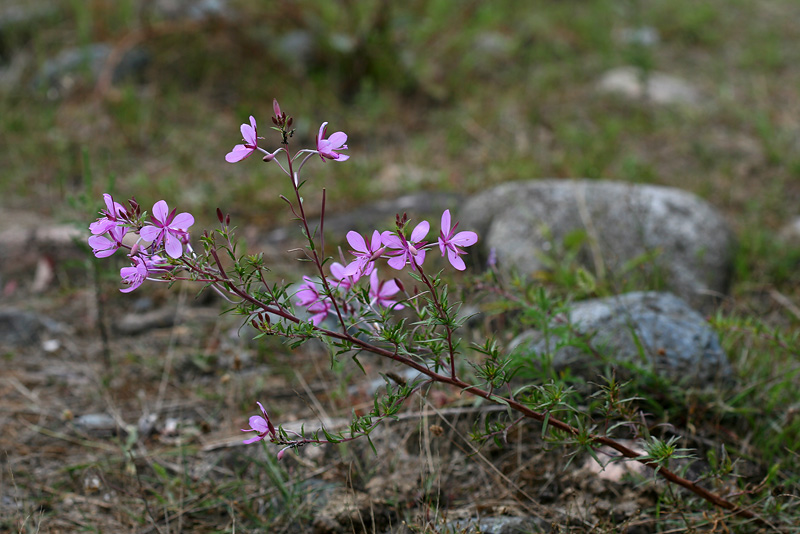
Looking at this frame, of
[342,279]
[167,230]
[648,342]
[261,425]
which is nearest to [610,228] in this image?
[648,342]

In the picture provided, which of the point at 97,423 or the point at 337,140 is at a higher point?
the point at 337,140

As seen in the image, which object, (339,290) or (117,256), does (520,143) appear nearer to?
(117,256)

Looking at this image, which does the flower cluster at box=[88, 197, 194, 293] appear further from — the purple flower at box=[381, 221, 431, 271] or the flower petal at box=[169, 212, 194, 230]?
the purple flower at box=[381, 221, 431, 271]

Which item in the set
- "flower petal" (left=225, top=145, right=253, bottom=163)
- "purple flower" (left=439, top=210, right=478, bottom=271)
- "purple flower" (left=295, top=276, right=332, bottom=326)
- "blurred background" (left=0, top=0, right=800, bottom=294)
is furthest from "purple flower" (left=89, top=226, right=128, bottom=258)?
"blurred background" (left=0, top=0, right=800, bottom=294)

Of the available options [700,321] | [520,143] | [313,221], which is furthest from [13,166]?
[700,321]

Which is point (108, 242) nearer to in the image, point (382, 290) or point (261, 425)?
point (261, 425)

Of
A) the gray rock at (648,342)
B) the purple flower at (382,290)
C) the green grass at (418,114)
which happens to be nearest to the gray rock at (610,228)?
the green grass at (418,114)
